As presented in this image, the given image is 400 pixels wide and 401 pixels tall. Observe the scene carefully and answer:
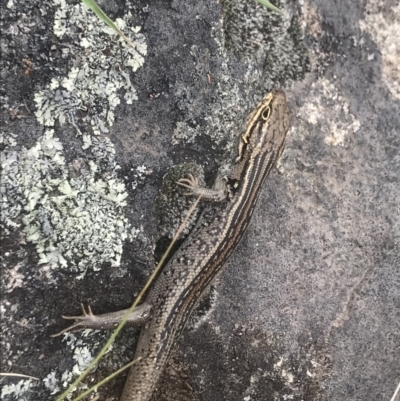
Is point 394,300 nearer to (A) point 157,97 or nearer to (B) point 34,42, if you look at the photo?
(A) point 157,97

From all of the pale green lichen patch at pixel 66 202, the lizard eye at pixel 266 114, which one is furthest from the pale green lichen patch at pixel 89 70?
the lizard eye at pixel 266 114

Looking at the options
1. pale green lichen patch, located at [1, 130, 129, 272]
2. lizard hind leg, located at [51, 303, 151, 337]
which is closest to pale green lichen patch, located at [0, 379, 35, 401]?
lizard hind leg, located at [51, 303, 151, 337]

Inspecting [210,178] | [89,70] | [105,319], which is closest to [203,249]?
[210,178]

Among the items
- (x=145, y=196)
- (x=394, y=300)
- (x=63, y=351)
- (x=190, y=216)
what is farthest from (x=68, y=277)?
(x=394, y=300)

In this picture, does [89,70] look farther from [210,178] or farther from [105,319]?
[105,319]

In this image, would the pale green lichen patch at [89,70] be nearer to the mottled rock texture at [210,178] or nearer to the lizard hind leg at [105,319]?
the mottled rock texture at [210,178]

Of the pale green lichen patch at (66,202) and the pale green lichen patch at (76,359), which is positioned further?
the pale green lichen patch at (76,359)
